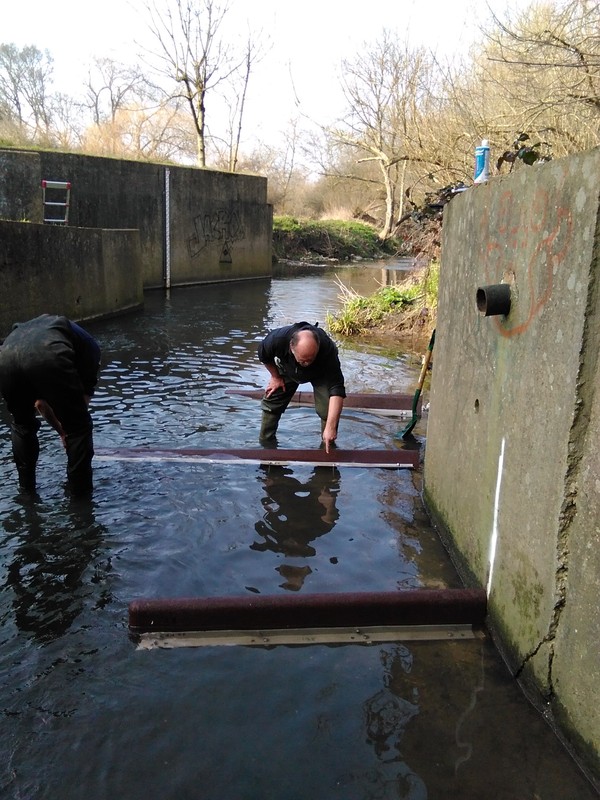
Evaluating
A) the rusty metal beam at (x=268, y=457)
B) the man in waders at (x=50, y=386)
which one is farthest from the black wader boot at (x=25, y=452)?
the rusty metal beam at (x=268, y=457)

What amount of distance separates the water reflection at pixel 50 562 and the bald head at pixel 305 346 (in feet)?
6.44

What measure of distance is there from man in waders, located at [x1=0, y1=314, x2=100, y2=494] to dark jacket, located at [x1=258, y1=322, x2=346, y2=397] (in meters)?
1.64

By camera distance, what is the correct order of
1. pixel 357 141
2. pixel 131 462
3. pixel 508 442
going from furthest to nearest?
pixel 357 141 → pixel 131 462 → pixel 508 442

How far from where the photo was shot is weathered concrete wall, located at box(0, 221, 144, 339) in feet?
35.4

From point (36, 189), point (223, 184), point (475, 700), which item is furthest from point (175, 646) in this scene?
point (223, 184)

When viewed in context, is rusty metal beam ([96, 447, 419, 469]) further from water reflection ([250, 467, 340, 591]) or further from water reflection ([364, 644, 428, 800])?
water reflection ([364, 644, 428, 800])

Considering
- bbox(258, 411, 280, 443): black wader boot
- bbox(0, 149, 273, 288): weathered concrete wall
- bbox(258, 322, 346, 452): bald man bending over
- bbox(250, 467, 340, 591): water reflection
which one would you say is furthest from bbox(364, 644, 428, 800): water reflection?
bbox(0, 149, 273, 288): weathered concrete wall

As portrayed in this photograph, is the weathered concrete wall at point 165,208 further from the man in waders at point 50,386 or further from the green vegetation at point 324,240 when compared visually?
the man in waders at point 50,386

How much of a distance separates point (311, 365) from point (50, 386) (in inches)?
88.7

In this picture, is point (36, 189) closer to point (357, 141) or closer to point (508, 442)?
point (357, 141)

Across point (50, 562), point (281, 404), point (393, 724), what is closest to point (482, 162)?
point (281, 404)

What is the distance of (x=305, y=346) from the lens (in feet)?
17.9

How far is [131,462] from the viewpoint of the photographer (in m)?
6.00

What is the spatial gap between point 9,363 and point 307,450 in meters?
2.62
